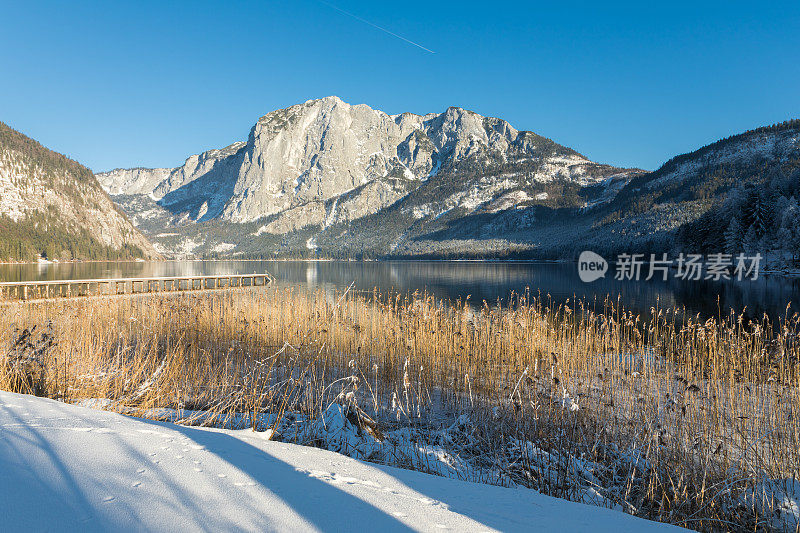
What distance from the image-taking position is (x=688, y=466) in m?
3.77

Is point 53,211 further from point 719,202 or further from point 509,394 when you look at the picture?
point 719,202

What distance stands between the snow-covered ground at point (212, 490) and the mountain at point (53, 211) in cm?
11167

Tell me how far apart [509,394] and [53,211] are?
486 feet

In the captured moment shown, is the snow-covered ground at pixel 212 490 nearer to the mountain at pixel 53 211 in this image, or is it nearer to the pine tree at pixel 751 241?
the pine tree at pixel 751 241

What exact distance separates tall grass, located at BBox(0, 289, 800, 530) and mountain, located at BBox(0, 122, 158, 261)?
107 meters

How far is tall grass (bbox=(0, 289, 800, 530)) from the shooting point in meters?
3.52

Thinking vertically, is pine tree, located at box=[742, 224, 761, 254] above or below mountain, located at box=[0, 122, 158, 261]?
below

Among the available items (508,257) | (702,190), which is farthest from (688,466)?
(702,190)

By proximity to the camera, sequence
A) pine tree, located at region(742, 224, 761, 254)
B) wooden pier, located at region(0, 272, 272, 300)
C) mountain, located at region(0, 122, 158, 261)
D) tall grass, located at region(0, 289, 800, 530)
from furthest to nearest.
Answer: mountain, located at region(0, 122, 158, 261), pine tree, located at region(742, 224, 761, 254), wooden pier, located at region(0, 272, 272, 300), tall grass, located at region(0, 289, 800, 530)

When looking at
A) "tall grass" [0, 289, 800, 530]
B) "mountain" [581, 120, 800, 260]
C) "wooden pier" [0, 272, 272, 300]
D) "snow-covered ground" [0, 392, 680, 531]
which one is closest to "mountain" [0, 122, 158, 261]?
"wooden pier" [0, 272, 272, 300]

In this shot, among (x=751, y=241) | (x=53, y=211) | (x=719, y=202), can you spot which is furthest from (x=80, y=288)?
(x=53, y=211)

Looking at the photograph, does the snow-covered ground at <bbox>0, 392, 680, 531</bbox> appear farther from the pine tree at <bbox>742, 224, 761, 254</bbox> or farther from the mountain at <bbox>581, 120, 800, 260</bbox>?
the pine tree at <bbox>742, 224, 761, 254</bbox>

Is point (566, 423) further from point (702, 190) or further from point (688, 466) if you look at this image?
point (702, 190)

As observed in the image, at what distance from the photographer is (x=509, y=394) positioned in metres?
6.03
